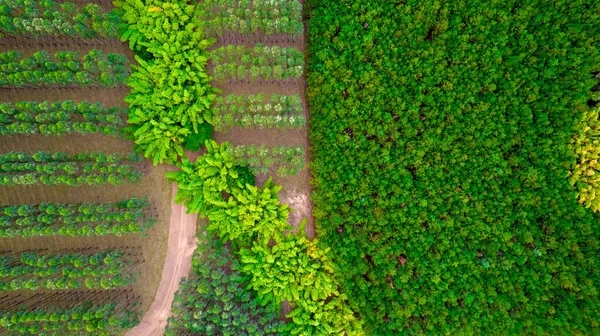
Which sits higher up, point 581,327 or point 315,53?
point 315,53

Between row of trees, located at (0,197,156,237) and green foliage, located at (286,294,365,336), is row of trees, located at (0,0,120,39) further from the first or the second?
green foliage, located at (286,294,365,336)

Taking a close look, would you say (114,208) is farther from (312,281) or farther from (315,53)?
(315,53)

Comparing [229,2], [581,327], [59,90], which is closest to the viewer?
[581,327]

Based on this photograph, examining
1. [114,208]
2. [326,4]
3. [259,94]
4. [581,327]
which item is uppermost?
[326,4]

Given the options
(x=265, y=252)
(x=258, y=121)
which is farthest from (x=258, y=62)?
(x=265, y=252)

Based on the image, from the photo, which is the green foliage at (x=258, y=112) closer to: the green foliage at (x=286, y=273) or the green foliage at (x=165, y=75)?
the green foliage at (x=165, y=75)

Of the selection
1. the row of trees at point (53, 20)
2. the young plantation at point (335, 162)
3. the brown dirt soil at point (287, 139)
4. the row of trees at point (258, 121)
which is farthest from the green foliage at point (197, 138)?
the row of trees at point (53, 20)

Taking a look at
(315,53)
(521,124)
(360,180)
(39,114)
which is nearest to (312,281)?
(360,180)
